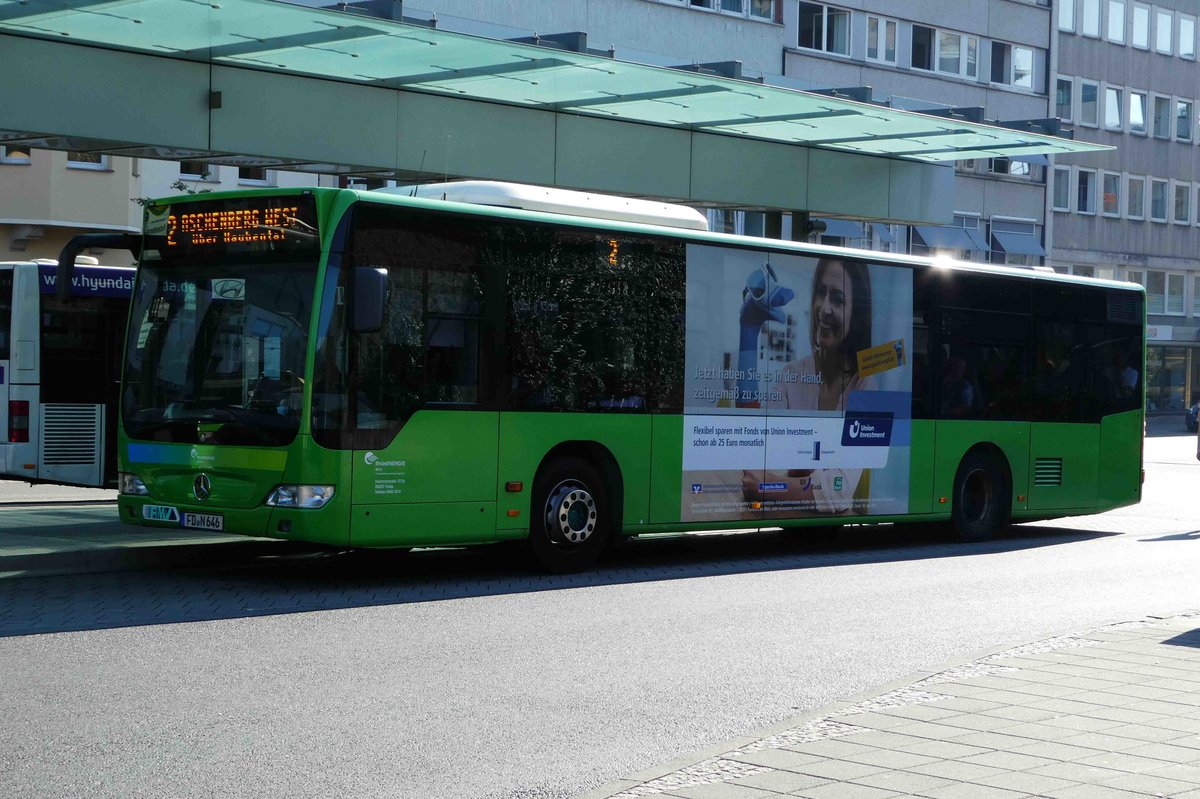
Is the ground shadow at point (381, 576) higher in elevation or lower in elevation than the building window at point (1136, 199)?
lower

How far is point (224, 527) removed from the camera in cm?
1280

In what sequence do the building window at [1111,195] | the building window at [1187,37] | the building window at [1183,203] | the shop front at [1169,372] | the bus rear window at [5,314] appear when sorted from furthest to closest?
1. the building window at [1183,203]
2. the building window at [1187,37]
3. the shop front at [1169,372]
4. the building window at [1111,195]
5. the bus rear window at [5,314]

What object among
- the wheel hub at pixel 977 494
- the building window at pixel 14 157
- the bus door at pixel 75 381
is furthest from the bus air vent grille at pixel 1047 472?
the building window at pixel 14 157

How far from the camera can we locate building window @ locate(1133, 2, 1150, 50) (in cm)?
6912

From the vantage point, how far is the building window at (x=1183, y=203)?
2837 inches

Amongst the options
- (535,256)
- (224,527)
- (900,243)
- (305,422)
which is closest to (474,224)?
(535,256)

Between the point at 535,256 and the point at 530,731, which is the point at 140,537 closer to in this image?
the point at 535,256

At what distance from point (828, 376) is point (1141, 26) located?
5785cm

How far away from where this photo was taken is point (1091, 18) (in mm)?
66500

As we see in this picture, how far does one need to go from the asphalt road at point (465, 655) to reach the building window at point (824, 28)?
38.4m

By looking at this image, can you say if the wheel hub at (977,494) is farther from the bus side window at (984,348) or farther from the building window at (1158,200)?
the building window at (1158,200)

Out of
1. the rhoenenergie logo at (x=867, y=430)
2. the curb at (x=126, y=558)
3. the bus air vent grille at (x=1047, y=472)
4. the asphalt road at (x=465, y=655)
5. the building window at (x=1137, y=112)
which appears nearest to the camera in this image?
the asphalt road at (x=465, y=655)

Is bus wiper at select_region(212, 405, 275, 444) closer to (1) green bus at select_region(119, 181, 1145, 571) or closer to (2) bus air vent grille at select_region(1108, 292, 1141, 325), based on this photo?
(1) green bus at select_region(119, 181, 1145, 571)

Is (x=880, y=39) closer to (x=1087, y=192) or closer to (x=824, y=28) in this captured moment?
(x=824, y=28)
